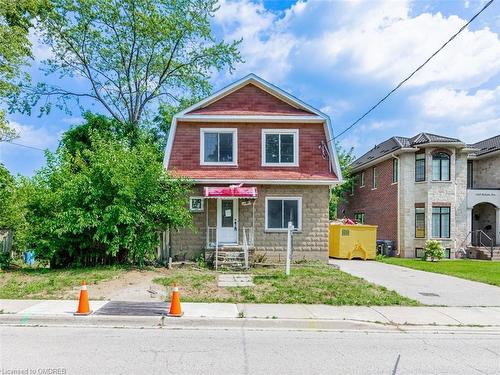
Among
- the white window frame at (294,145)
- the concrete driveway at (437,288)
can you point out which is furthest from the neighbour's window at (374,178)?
the concrete driveway at (437,288)

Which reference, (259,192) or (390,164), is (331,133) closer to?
(259,192)

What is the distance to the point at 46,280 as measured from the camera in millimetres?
9984

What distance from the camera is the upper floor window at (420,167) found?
21984 mm

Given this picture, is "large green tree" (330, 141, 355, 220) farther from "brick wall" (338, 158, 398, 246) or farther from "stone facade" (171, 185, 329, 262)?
"stone facade" (171, 185, 329, 262)

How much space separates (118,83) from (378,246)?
68.8 ft

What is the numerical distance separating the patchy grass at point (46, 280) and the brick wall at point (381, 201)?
663 inches

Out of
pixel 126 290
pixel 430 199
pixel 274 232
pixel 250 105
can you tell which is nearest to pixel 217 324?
pixel 126 290

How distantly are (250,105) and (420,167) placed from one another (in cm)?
1158

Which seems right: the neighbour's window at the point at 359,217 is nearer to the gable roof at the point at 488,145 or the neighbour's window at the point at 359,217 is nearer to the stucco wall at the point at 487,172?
the stucco wall at the point at 487,172

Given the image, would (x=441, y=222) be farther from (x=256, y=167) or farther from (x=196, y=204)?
(x=196, y=204)

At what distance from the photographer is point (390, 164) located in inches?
938

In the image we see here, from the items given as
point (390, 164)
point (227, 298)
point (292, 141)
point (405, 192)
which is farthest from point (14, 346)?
point (390, 164)

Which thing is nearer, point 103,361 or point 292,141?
point 103,361

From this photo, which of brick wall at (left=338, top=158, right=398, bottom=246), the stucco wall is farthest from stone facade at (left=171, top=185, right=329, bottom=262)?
the stucco wall
